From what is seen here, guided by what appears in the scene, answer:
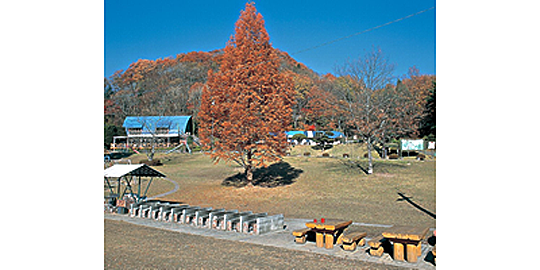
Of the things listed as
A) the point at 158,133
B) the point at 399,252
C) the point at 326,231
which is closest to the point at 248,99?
the point at 326,231

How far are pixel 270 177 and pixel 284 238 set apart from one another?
544 inches

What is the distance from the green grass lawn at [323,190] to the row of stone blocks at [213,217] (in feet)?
9.60

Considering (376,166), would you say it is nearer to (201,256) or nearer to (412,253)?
(412,253)

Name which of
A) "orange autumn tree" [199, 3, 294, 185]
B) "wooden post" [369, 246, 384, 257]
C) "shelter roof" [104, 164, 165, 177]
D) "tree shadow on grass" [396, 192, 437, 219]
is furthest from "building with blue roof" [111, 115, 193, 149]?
"wooden post" [369, 246, 384, 257]

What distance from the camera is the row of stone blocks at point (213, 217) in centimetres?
928

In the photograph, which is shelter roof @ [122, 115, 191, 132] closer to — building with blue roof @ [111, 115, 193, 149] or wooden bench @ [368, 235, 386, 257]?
building with blue roof @ [111, 115, 193, 149]

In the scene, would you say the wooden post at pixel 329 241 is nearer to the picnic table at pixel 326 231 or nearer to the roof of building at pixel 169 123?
the picnic table at pixel 326 231

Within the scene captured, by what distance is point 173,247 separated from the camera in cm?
734

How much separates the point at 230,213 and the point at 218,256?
11.6 feet

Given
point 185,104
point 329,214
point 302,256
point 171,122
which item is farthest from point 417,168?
point 185,104

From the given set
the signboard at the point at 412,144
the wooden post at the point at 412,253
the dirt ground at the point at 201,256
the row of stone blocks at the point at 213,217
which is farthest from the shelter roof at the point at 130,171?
the signboard at the point at 412,144

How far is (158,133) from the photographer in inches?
1828

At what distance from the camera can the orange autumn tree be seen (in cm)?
1766
